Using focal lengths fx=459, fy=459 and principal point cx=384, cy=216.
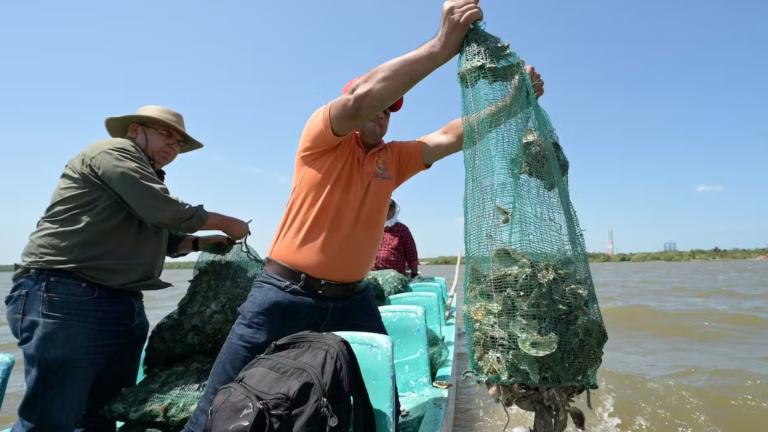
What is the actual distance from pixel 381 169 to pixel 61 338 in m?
1.66

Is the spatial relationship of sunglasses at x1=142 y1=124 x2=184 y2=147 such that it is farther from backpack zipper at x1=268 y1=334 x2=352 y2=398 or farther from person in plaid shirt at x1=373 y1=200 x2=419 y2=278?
person in plaid shirt at x1=373 y1=200 x2=419 y2=278

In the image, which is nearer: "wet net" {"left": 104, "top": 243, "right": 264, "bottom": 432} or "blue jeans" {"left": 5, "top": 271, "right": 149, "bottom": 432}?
"blue jeans" {"left": 5, "top": 271, "right": 149, "bottom": 432}

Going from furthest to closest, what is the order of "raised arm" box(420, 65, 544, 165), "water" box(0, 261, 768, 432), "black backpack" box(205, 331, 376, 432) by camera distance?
"water" box(0, 261, 768, 432), "raised arm" box(420, 65, 544, 165), "black backpack" box(205, 331, 376, 432)

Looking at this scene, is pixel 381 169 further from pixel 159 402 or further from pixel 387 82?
pixel 159 402

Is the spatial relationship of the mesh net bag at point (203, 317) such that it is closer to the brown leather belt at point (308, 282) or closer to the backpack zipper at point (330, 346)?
the brown leather belt at point (308, 282)

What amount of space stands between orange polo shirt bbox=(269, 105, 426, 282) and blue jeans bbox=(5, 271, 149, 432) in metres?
0.95

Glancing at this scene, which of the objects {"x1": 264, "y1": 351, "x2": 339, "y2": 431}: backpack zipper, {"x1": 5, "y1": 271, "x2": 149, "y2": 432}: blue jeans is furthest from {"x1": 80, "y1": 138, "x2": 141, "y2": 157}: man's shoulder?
{"x1": 264, "y1": 351, "x2": 339, "y2": 431}: backpack zipper

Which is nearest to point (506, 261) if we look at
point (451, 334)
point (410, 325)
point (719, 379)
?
point (410, 325)

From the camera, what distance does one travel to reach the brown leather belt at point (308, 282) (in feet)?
6.54

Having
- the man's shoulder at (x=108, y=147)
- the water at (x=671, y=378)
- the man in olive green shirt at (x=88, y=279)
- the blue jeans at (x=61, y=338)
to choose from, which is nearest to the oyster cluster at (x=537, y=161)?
the man in olive green shirt at (x=88, y=279)

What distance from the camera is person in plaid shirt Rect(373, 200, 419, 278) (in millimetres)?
6445

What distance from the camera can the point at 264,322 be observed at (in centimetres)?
196

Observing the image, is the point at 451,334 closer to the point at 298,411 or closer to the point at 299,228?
the point at 299,228

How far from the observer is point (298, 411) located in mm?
1478
